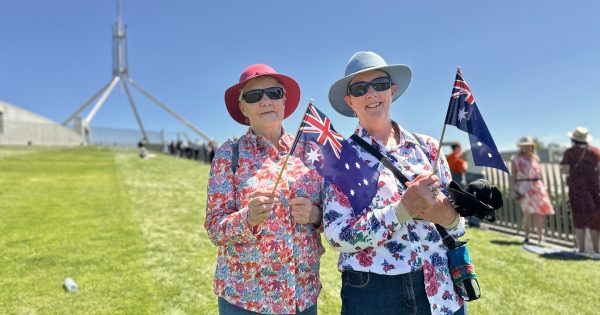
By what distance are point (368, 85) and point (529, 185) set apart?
6.73 m

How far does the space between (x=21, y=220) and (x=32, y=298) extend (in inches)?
170

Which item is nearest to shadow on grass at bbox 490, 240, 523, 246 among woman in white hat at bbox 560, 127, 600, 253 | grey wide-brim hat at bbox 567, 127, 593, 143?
woman in white hat at bbox 560, 127, 600, 253

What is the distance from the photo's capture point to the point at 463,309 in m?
2.22

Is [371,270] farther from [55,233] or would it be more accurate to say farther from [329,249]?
[55,233]

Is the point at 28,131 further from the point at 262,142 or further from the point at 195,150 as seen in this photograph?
the point at 262,142

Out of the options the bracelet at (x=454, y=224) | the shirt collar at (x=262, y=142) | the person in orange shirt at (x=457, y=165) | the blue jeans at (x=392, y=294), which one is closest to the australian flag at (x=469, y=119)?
the bracelet at (x=454, y=224)

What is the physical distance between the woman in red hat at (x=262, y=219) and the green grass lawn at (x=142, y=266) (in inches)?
98.6

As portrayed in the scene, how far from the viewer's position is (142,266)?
19.4 feet

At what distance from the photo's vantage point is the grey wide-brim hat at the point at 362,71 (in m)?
2.34

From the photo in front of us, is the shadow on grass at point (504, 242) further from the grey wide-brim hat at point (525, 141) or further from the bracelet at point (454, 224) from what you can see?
the bracelet at point (454, 224)

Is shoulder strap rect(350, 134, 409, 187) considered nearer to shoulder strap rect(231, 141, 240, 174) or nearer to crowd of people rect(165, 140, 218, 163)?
shoulder strap rect(231, 141, 240, 174)

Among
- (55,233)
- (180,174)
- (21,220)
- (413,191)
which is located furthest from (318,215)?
(180,174)

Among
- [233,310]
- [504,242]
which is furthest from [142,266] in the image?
[504,242]

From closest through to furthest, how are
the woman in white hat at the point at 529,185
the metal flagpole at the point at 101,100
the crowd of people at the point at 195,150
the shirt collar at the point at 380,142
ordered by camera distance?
the shirt collar at the point at 380,142
the woman in white hat at the point at 529,185
the crowd of people at the point at 195,150
the metal flagpole at the point at 101,100
